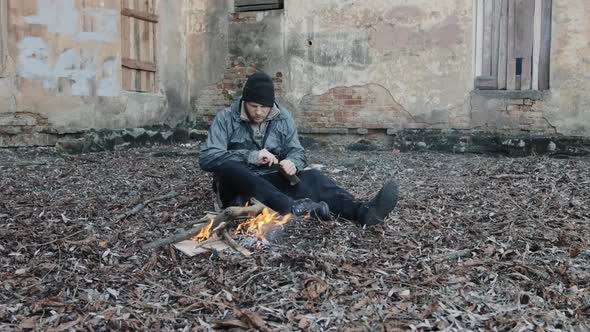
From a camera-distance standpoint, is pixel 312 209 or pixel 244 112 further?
pixel 244 112

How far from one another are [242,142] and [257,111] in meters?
0.28

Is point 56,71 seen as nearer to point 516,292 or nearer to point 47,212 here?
point 47,212

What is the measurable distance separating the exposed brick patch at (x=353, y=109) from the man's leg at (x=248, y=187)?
5202 millimetres

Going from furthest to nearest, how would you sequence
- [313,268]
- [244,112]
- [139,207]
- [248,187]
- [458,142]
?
[458,142] < [139,207] < [244,112] < [248,187] < [313,268]

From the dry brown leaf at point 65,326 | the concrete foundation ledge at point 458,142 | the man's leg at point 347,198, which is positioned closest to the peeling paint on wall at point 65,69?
the concrete foundation ledge at point 458,142

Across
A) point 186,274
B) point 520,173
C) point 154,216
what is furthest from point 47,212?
point 520,173

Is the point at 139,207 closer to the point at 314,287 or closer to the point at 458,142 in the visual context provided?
the point at 314,287

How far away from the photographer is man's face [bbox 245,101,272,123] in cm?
436

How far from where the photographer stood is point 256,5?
32.8 feet

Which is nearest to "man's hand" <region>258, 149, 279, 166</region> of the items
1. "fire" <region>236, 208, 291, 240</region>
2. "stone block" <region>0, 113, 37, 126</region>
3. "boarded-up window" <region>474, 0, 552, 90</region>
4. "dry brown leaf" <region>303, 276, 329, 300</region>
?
"fire" <region>236, 208, 291, 240</region>

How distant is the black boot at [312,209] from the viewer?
3955 mm

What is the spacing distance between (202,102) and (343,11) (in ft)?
10.1

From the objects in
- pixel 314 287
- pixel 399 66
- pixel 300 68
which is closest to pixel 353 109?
pixel 399 66

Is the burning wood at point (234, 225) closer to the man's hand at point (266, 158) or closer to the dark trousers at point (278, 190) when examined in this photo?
the dark trousers at point (278, 190)
